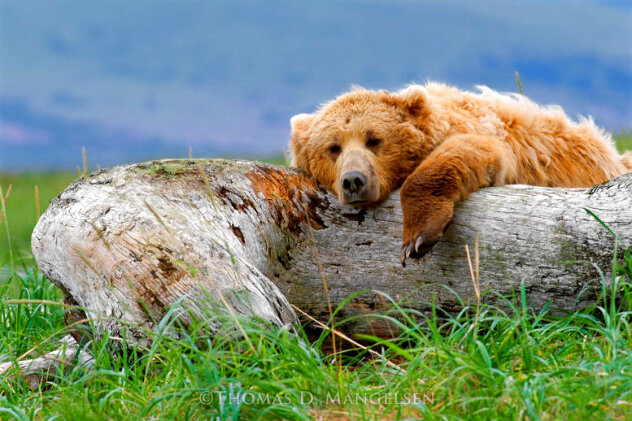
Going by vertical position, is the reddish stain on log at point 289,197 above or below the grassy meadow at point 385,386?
above

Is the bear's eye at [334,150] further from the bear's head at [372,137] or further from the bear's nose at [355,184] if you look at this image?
the bear's nose at [355,184]

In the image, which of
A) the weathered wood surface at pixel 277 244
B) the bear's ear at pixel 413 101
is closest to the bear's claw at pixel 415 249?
the weathered wood surface at pixel 277 244

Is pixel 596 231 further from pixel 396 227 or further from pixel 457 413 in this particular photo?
pixel 457 413

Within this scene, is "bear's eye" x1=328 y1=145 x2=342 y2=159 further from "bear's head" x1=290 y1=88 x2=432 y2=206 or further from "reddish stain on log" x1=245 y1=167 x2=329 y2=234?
"reddish stain on log" x1=245 y1=167 x2=329 y2=234

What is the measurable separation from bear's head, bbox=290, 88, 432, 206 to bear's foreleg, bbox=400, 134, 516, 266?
0.95 feet

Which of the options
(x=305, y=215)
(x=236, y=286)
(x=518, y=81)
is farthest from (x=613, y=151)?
(x=236, y=286)

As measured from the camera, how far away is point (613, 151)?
216 inches

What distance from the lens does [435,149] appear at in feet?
14.6

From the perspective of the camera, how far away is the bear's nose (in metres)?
4.11

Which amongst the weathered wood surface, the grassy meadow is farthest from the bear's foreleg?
the grassy meadow

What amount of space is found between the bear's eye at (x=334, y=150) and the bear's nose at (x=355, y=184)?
20.3 inches

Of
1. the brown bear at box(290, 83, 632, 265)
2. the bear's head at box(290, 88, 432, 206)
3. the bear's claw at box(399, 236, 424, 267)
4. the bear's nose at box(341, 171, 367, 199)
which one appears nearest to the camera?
the bear's claw at box(399, 236, 424, 267)

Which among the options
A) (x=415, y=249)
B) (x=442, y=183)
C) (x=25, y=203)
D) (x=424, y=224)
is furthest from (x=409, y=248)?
(x=25, y=203)

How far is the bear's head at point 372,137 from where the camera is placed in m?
4.50
